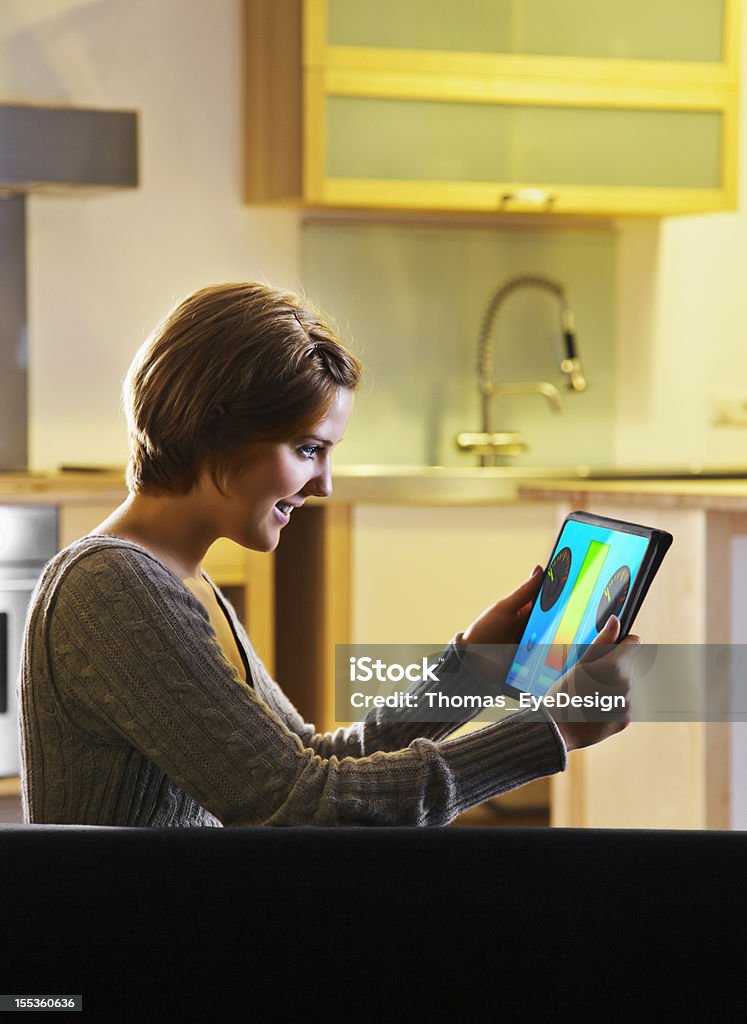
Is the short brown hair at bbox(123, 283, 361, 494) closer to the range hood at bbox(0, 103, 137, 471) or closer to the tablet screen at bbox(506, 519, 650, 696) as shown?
the tablet screen at bbox(506, 519, 650, 696)

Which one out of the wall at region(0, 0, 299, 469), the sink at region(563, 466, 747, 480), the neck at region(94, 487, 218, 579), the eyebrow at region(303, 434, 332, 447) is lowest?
the sink at region(563, 466, 747, 480)

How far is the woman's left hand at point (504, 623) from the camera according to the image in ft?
4.40

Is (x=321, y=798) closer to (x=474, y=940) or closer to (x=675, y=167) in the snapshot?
(x=474, y=940)

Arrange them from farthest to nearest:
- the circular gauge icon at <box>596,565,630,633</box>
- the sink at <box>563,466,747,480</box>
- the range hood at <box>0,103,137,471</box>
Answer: the sink at <box>563,466,747,480</box> < the range hood at <box>0,103,137,471</box> < the circular gauge icon at <box>596,565,630,633</box>

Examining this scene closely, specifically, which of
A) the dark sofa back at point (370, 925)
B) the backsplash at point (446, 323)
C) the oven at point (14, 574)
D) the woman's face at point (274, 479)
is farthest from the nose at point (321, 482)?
the backsplash at point (446, 323)

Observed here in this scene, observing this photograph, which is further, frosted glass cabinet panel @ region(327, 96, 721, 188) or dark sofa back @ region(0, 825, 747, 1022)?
frosted glass cabinet panel @ region(327, 96, 721, 188)

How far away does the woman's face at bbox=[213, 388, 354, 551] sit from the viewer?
45.2 inches

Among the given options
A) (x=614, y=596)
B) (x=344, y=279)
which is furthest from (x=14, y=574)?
(x=614, y=596)

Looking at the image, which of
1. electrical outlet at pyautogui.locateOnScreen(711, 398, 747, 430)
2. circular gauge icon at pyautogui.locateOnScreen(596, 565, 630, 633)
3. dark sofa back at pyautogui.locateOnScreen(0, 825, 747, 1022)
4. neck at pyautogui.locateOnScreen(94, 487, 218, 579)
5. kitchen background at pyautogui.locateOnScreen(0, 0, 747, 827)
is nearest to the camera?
dark sofa back at pyautogui.locateOnScreen(0, 825, 747, 1022)

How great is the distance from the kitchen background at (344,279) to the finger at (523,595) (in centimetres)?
304

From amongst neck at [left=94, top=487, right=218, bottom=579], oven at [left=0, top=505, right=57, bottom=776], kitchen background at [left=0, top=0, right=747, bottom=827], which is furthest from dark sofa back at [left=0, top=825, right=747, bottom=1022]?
kitchen background at [left=0, top=0, right=747, bottom=827]

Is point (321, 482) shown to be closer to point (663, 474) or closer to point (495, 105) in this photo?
point (495, 105)

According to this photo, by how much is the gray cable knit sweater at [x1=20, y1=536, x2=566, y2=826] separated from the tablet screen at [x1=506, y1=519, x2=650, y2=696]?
0.07 meters

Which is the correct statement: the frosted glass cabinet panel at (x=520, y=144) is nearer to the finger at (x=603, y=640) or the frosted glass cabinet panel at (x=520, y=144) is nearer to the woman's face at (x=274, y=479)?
the woman's face at (x=274, y=479)
